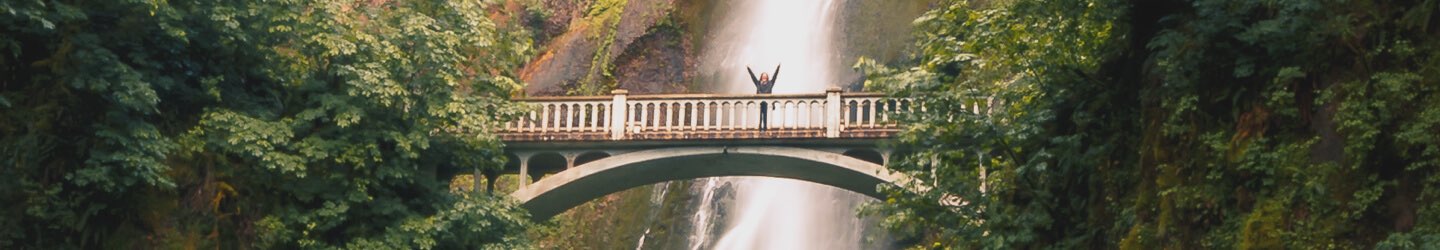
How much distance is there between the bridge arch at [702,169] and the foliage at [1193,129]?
25.9ft

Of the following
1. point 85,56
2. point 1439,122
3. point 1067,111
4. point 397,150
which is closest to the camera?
point 1439,122

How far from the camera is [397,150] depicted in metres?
30.6

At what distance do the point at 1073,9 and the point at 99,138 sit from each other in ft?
43.3

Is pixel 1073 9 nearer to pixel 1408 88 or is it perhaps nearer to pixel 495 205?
pixel 1408 88

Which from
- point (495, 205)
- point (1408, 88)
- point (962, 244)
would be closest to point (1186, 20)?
point (1408, 88)

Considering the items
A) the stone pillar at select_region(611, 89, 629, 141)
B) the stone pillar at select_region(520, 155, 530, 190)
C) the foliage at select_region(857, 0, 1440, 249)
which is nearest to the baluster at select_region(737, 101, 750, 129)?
the stone pillar at select_region(611, 89, 629, 141)

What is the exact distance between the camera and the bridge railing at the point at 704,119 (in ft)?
111

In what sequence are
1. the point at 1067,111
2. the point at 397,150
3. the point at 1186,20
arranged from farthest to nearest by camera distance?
the point at 397,150, the point at 1067,111, the point at 1186,20

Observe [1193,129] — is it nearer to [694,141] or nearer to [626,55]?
[694,141]

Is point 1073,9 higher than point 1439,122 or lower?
higher

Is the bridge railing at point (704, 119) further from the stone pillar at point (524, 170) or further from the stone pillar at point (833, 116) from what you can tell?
the stone pillar at point (524, 170)

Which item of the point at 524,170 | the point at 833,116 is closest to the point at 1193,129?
the point at 833,116

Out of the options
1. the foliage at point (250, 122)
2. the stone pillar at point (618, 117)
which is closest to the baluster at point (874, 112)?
the stone pillar at point (618, 117)

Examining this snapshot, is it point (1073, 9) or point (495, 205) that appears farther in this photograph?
point (495, 205)
